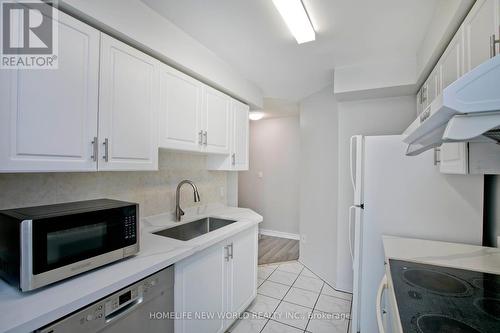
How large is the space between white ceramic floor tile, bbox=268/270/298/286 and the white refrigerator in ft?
3.42

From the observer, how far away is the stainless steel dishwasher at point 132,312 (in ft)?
2.89

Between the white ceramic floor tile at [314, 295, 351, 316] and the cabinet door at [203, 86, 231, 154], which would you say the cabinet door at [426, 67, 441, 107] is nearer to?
the cabinet door at [203, 86, 231, 154]

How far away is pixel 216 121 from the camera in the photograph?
225cm

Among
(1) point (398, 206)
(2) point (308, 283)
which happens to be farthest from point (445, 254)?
(2) point (308, 283)

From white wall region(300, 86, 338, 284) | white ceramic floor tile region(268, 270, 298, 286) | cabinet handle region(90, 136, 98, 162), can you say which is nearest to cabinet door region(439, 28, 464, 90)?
white wall region(300, 86, 338, 284)

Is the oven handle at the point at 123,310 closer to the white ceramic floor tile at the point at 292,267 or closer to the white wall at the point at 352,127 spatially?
the white wall at the point at 352,127

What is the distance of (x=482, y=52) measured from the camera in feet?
3.56

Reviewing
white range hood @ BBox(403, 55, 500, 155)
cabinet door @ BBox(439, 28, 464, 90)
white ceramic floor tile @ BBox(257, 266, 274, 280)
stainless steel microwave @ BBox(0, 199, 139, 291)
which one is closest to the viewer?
white range hood @ BBox(403, 55, 500, 155)

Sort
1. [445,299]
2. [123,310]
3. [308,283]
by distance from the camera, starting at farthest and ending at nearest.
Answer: [308,283] < [123,310] < [445,299]

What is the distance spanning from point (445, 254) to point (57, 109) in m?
2.31

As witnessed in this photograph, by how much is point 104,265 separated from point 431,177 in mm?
2150

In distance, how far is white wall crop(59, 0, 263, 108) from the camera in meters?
1.23

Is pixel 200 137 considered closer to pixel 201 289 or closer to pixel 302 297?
pixel 201 289

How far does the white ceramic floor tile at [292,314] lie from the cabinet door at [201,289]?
0.65 m
